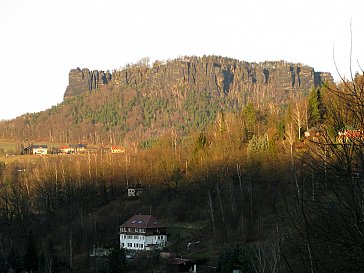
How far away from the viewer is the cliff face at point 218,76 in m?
128

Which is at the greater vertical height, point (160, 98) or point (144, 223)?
point (160, 98)

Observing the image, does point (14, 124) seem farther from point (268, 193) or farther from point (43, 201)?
point (268, 193)

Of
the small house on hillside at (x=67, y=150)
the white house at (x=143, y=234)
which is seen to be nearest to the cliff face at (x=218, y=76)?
the small house on hillside at (x=67, y=150)

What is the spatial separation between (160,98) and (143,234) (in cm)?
9055

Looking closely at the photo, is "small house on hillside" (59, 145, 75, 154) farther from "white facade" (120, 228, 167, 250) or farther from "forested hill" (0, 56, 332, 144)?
"white facade" (120, 228, 167, 250)

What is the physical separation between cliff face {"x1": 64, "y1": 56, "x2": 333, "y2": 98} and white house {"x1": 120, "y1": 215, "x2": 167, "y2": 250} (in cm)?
8978

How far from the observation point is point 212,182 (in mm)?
41281

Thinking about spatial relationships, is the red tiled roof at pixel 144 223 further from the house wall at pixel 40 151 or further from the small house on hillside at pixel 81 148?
the house wall at pixel 40 151

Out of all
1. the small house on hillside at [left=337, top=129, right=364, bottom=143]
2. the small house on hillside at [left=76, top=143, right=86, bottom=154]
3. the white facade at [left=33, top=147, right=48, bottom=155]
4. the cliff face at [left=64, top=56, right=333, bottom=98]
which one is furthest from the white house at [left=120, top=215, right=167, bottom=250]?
the cliff face at [left=64, top=56, right=333, bottom=98]

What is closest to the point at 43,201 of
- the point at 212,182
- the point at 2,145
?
the point at 212,182

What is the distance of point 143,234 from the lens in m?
36.5

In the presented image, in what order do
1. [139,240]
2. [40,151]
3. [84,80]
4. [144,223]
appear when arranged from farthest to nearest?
[84,80] < [40,151] < [139,240] < [144,223]

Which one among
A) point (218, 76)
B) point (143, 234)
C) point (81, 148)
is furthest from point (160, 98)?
point (143, 234)

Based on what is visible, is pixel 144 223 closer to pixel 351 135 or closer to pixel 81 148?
pixel 351 135
